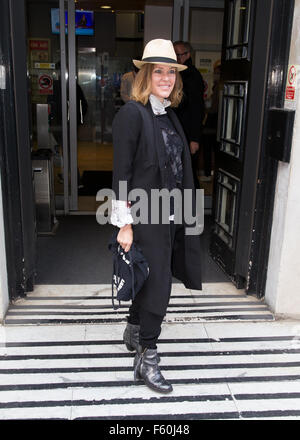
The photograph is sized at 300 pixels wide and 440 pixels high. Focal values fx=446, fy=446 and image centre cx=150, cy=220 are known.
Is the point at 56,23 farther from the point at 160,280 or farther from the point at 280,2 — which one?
the point at 160,280

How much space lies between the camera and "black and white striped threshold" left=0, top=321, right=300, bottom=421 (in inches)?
85.7

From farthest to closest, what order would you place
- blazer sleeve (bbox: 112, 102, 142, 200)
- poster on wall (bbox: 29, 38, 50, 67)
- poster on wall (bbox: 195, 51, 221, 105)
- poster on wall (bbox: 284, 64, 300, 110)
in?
1. poster on wall (bbox: 195, 51, 221, 105)
2. poster on wall (bbox: 29, 38, 50, 67)
3. poster on wall (bbox: 284, 64, 300, 110)
4. blazer sleeve (bbox: 112, 102, 142, 200)

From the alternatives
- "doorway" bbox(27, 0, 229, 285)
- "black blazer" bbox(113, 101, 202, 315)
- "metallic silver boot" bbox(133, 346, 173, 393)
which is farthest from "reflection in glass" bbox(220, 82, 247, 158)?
"metallic silver boot" bbox(133, 346, 173, 393)

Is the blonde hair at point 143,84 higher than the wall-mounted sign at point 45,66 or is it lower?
lower

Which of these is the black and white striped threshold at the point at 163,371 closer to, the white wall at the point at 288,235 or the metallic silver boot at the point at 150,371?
the metallic silver boot at the point at 150,371

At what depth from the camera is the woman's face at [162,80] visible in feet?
7.04

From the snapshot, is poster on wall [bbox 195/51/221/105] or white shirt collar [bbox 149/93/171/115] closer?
white shirt collar [bbox 149/93/171/115]

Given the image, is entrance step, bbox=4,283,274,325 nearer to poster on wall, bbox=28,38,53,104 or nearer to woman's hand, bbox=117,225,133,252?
woman's hand, bbox=117,225,133,252

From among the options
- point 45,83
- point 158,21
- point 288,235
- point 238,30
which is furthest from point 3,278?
point 158,21

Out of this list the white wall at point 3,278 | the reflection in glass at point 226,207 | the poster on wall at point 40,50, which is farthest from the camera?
the poster on wall at point 40,50

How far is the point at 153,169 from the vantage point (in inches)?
84.1

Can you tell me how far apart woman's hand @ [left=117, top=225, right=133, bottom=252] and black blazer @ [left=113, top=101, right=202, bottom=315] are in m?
0.06

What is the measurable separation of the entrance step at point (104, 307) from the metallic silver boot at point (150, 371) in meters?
0.63

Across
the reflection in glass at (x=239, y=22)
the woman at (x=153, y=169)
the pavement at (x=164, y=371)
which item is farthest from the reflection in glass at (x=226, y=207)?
the woman at (x=153, y=169)
